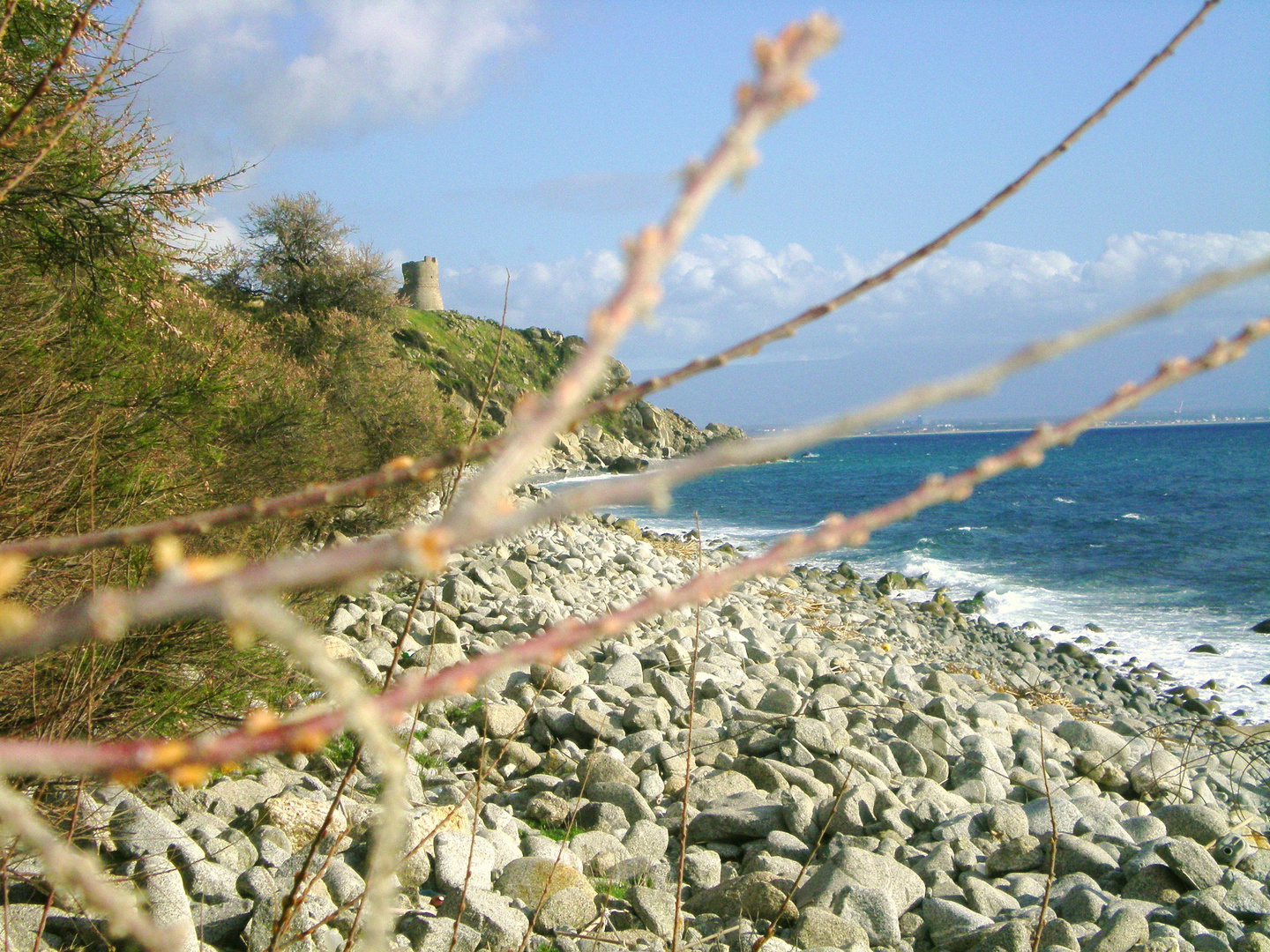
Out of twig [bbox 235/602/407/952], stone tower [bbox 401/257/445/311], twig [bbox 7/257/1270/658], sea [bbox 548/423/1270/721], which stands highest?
stone tower [bbox 401/257/445/311]

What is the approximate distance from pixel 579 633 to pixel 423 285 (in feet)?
207

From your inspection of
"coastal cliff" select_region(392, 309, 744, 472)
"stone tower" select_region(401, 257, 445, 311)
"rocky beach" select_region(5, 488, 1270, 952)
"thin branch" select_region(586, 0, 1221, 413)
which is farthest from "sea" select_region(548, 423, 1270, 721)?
"stone tower" select_region(401, 257, 445, 311)

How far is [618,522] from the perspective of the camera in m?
32.4

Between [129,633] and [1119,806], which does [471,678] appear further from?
[1119,806]

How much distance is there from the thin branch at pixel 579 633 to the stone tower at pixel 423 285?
185 feet

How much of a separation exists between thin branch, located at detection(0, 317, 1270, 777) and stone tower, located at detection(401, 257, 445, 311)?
185 ft

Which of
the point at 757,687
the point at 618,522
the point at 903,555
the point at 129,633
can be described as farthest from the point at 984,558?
the point at 129,633

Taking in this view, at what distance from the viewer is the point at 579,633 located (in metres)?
0.67

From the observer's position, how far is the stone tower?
57.0m

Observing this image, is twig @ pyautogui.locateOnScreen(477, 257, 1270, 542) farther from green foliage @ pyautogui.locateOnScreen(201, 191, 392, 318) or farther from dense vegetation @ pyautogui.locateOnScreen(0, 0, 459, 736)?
green foliage @ pyautogui.locateOnScreen(201, 191, 392, 318)

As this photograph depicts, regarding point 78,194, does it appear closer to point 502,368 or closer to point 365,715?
point 365,715

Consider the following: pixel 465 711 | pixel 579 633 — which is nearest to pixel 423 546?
pixel 579 633

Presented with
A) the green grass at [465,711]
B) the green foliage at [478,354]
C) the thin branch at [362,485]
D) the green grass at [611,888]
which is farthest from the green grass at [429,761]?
the thin branch at [362,485]

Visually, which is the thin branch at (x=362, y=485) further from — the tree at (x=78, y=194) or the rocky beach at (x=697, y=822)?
the tree at (x=78, y=194)
